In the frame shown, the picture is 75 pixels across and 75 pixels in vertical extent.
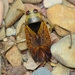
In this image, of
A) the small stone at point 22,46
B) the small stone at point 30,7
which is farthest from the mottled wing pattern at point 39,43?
the small stone at point 30,7

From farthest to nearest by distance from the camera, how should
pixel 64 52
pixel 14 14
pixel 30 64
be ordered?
pixel 14 14, pixel 30 64, pixel 64 52

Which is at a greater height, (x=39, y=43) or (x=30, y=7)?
(x=30, y=7)

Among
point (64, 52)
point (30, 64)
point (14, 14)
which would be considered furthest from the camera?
point (14, 14)

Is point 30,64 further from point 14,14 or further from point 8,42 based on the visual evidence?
point 14,14

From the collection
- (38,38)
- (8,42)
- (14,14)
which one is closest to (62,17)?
(38,38)

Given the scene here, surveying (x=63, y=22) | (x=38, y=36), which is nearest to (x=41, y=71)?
(x=38, y=36)

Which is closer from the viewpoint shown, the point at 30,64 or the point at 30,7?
the point at 30,64

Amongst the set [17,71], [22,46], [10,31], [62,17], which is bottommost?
[17,71]

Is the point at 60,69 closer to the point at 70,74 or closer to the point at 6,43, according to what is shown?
the point at 70,74
